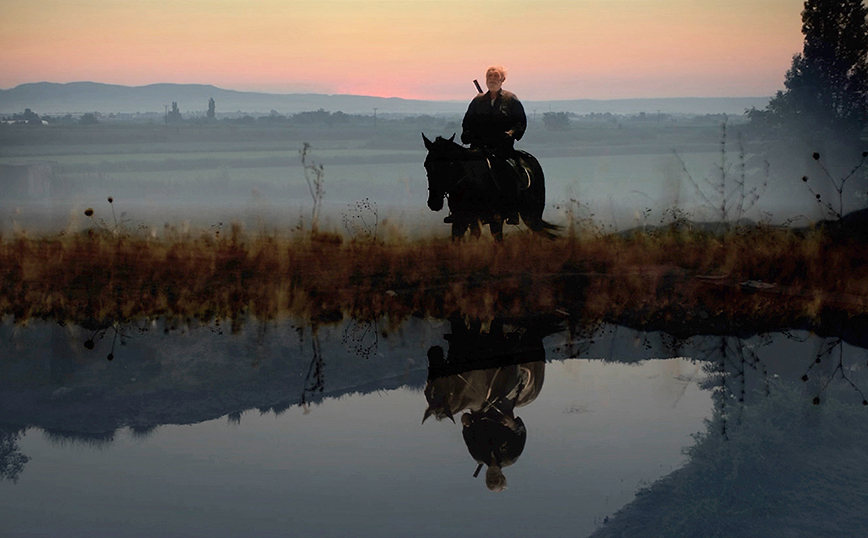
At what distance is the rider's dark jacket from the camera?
1103 cm

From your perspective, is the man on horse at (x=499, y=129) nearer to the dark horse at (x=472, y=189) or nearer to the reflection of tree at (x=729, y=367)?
the dark horse at (x=472, y=189)

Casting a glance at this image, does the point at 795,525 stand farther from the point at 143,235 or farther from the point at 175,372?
the point at 143,235

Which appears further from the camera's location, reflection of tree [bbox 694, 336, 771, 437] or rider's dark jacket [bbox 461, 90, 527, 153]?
rider's dark jacket [bbox 461, 90, 527, 153]

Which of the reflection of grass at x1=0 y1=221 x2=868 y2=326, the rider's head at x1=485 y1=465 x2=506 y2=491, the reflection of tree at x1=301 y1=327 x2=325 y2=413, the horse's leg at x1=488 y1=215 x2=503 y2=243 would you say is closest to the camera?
the rider's head at x1=485 y1=465 x2=506 y2=491

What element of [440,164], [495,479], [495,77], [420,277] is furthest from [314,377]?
[495,77]

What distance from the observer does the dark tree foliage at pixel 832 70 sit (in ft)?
76.0

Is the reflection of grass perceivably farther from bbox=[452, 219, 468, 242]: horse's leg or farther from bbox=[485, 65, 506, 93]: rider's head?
bbox=[485, 65, 506, 93]: rider's head

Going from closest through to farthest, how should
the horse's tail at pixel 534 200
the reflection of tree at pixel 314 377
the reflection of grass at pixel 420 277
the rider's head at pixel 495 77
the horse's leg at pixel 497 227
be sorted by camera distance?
the reflection of tree at pixel 314 377
the reflection of grass at pixel 420 277
the rider's head at pixel 495 77
the horse's leg at pixel 497 227
the horse's tail at pixel 534 200

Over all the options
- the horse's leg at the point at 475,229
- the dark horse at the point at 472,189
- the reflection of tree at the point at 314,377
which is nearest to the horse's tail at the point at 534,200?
the dark horse at the point at 472,189

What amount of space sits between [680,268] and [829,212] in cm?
283

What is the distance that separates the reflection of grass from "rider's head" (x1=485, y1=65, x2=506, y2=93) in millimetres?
2084

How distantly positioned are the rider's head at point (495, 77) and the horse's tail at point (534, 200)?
0.95m

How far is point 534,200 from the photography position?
37.8 feet

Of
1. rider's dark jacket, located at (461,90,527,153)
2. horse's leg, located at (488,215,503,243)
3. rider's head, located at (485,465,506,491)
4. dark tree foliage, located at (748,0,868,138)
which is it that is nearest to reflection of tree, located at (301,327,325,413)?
rider's head, located at (485,465,506,491)
